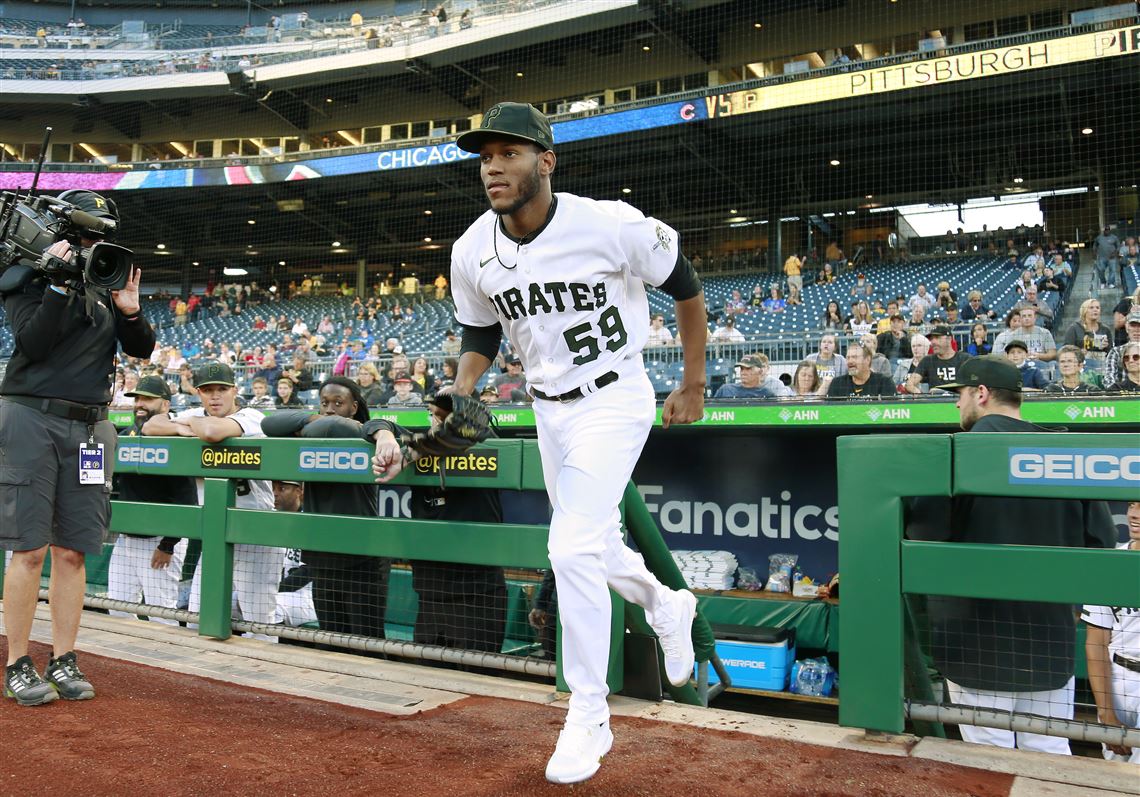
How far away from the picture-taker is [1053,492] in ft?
7.47

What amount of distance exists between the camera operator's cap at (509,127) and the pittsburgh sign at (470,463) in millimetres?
1186

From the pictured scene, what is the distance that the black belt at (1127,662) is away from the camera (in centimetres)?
292

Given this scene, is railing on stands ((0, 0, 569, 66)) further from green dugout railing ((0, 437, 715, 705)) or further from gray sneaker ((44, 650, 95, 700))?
gray sneaker ((44, 650, 95, 700))

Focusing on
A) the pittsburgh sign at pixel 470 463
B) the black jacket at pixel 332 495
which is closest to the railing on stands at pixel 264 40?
the black jacket at pixel 332 495

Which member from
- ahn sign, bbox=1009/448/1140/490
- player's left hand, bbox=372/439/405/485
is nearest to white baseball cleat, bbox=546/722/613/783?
player's left hand, bbox=372/439/405/485

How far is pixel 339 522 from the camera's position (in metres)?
3.42

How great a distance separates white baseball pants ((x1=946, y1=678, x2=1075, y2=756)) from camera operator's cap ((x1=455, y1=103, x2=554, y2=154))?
2.07 m

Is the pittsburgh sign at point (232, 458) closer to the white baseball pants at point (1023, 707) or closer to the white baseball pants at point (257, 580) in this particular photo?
the white baseball pants at point (257, 580)

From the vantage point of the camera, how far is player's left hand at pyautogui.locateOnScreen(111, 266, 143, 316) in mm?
2900

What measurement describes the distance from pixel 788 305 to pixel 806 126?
416 cm

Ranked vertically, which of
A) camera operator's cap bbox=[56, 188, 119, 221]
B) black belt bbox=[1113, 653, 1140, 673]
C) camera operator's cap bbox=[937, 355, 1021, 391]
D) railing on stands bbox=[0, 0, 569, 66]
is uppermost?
→ railing on stands bbox=[0, 0, 569, 66]

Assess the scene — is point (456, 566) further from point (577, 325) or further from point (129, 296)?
point (129, 296)

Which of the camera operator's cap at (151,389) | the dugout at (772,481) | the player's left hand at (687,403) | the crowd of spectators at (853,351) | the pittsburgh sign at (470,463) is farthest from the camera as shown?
the crowd of spectators at (853,351)

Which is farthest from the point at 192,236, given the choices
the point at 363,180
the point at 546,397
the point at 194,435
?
the point at 546,397
